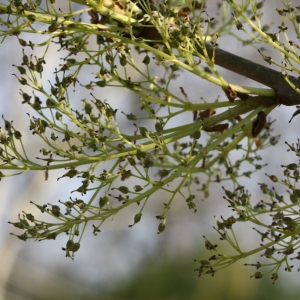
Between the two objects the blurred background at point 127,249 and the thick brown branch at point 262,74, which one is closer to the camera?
the thick brown branch at point 262,74

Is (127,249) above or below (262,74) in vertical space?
above

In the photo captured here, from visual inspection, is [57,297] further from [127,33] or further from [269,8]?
[127,33]

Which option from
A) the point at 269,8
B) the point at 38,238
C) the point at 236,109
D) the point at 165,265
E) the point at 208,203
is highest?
the point at 269,8

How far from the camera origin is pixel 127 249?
8.18 m

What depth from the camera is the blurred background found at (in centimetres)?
707

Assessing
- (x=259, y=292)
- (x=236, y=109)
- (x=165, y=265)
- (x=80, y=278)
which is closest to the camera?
(x=236, y=109)

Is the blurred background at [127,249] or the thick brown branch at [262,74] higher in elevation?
the blurred background at [127,249]

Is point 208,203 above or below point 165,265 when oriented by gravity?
above

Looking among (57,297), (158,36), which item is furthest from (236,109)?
(57,297)

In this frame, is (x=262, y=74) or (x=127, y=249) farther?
(x=127, y=249)

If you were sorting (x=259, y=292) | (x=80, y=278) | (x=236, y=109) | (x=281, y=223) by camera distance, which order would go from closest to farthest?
(x=281, y=223), (x=236, y=109), (x=259, y=292), (x=80, y=278)

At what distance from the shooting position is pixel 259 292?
7.12m

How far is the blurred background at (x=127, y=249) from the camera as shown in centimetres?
707

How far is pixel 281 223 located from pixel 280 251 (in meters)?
0.07
